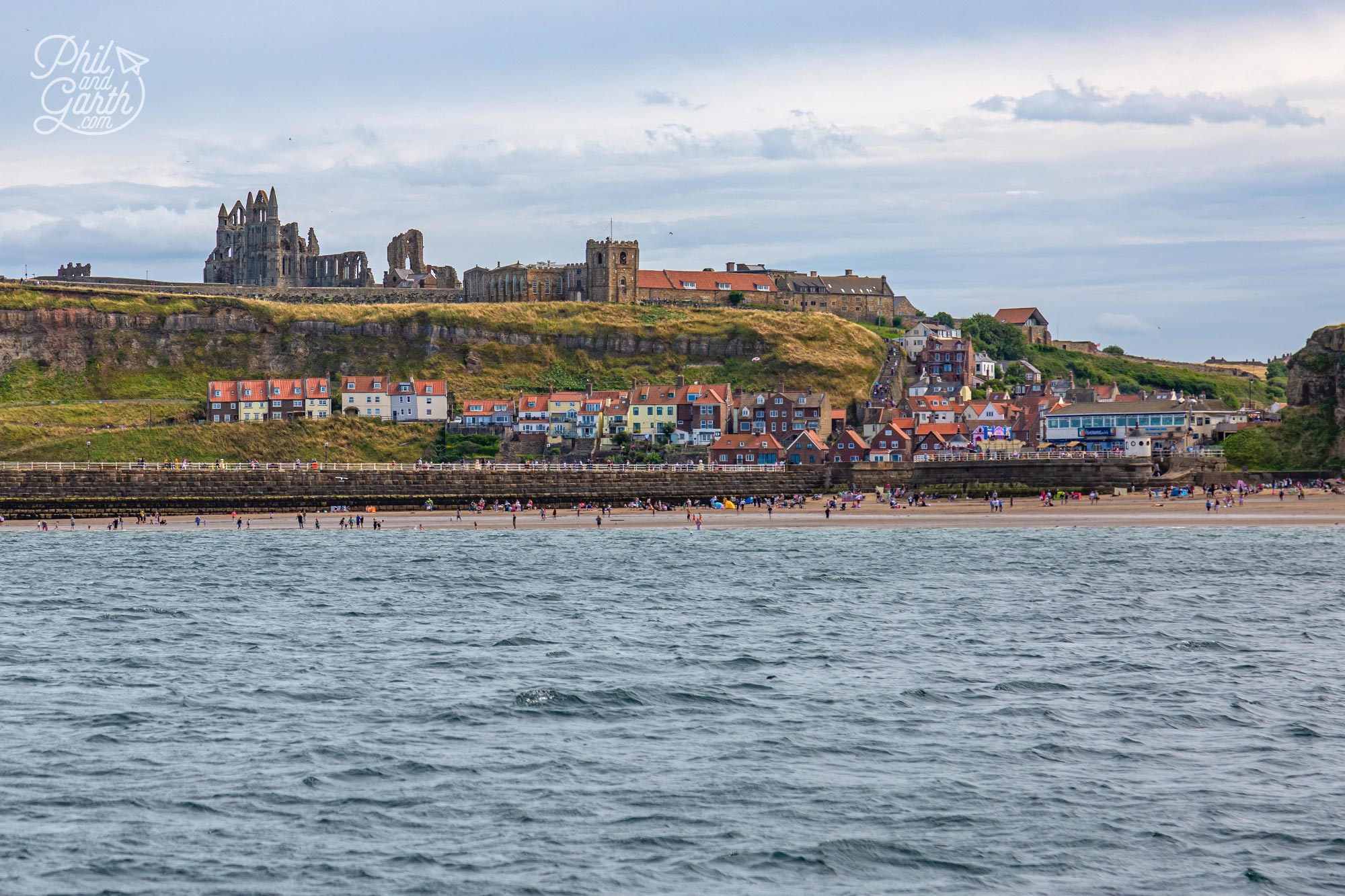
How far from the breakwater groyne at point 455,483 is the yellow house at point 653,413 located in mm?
26361

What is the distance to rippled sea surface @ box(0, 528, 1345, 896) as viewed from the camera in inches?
588

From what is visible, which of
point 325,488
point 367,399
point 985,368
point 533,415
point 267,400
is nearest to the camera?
point 325,488

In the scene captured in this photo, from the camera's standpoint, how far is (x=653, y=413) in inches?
4464

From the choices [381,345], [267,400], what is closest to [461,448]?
[267,400]

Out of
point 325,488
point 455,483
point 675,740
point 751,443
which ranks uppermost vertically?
point 751,443

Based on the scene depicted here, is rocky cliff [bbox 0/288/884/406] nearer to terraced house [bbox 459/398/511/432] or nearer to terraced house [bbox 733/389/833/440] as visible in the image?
terraced house [bbox 459/398/511/432]

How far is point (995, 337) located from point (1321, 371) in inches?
2799

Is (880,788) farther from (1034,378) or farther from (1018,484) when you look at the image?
(1034,378)

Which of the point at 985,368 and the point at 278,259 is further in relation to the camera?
the point at 278,259

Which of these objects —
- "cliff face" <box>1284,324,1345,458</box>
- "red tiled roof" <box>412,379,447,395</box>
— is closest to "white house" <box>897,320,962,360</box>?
"red tiled roof" <box>412,379,447,395</box>

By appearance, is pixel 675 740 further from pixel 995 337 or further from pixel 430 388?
pixel 995 337

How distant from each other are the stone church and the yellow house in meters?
67.5

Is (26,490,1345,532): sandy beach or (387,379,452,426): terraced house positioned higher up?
(387,379,452,426): terraced house

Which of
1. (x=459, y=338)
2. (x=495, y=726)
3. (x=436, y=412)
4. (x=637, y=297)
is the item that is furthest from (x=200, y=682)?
(x=637, y=297)
